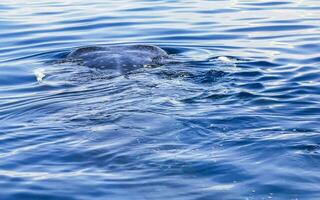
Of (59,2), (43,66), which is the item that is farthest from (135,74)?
(59,2)

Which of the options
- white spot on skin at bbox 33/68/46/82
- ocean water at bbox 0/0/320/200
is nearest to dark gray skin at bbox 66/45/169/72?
ocean water at bbox 0/0/320/200

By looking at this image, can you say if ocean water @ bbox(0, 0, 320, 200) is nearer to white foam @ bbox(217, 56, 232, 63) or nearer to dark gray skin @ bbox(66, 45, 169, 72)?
white foam @ bbox(217, 56, 232, 63)

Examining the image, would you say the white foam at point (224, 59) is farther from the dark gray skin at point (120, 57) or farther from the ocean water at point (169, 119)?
the dark gray skin at point (120, 57)

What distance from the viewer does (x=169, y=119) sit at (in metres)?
8.06

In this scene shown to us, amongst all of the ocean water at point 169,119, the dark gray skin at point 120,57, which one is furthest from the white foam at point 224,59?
the dark gray skin at point 120,57

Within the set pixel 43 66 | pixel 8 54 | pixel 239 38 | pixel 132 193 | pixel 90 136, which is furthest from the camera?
pixel 239 38

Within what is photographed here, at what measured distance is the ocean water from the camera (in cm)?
630

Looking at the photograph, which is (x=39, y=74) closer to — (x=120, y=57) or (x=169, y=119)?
(x=120, y=57)

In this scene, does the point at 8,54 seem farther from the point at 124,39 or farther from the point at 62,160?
the point at 62,160

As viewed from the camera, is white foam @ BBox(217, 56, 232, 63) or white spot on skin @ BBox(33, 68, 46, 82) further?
white foam @ BBox(217, 56, 232, 63)

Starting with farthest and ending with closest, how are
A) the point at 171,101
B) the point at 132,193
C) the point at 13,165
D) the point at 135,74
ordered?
the point at 135,74
the point at 171,101
the point at 13,165
the point at 132,193

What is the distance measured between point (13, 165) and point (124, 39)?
8.15m

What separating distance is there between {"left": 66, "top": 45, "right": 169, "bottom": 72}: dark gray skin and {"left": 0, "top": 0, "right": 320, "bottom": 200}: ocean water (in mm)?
256

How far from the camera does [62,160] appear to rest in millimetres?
6996
